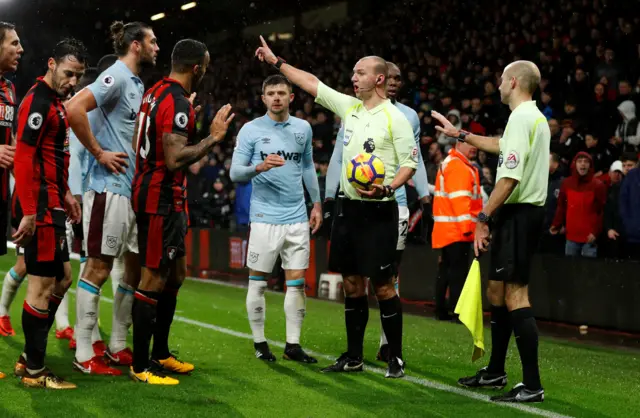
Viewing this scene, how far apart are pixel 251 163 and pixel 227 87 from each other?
22232 millimetres

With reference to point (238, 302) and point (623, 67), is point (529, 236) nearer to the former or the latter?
point (238, 302)

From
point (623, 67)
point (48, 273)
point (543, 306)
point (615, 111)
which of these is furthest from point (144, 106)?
point (623, 67)

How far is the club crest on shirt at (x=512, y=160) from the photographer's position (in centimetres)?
595

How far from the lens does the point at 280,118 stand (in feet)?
26.0

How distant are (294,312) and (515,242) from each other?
229 centimetres

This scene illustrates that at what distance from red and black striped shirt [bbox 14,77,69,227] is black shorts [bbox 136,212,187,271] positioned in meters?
0.53

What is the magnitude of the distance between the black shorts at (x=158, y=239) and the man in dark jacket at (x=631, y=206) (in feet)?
21.2

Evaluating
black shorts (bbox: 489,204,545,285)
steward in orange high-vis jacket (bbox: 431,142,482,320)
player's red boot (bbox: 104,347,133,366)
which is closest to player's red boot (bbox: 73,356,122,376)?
player's red boot (bbox: 104,347,133,366)

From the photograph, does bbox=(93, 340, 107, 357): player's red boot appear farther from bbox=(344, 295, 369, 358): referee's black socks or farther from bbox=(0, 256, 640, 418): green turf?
bbox=(344, 295, 369, 358): referee's black socks

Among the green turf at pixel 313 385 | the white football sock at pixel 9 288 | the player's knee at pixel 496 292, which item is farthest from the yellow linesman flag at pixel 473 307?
the white football sock at pixel 9 288

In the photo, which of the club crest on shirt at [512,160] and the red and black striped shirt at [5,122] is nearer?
the club crest on shirt at [512,160]

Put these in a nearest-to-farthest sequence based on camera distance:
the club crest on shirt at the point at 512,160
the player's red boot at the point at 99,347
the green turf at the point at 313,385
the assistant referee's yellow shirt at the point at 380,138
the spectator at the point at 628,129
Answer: the green turf at the point at 313,385, the club crest on shirt at the point at 512,160, the assistant referee's yellow shirt at the point at 380,138, the player's red boot at the point at 99,347, the spectator at the point at 628,129

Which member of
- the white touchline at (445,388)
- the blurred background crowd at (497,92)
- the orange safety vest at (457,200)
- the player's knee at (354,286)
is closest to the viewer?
the white touchline at (445,388)

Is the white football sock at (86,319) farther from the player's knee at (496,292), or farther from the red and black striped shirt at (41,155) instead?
the player's knee at (496,292)
